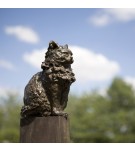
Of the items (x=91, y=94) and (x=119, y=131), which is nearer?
(x=119, y=131)

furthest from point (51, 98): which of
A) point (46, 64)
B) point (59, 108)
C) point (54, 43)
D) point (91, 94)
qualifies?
point (91, 94)

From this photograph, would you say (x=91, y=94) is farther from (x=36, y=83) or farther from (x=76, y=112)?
(x=36, y=83)

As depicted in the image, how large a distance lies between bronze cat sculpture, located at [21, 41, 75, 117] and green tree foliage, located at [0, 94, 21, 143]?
1613cm

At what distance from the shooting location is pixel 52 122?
5.95 metres

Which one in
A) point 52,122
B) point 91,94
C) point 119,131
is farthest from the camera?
point 91,94

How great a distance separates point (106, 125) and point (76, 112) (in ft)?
8.20

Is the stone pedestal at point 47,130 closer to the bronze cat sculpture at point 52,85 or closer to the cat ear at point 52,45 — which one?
the bronze cat sculpture at point 52,85

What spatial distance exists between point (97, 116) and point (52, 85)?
19277mm

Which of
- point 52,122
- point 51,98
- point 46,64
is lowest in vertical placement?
point 52,122

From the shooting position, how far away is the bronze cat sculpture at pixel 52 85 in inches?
237

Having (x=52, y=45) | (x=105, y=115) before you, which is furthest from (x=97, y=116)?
(x=52, y=45)

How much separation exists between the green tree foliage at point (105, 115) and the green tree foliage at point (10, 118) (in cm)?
407

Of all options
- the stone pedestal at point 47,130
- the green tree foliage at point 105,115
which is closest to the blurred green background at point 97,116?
the green tree foliage at point 105,115

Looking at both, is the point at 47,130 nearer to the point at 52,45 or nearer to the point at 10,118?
the point at 52,45
